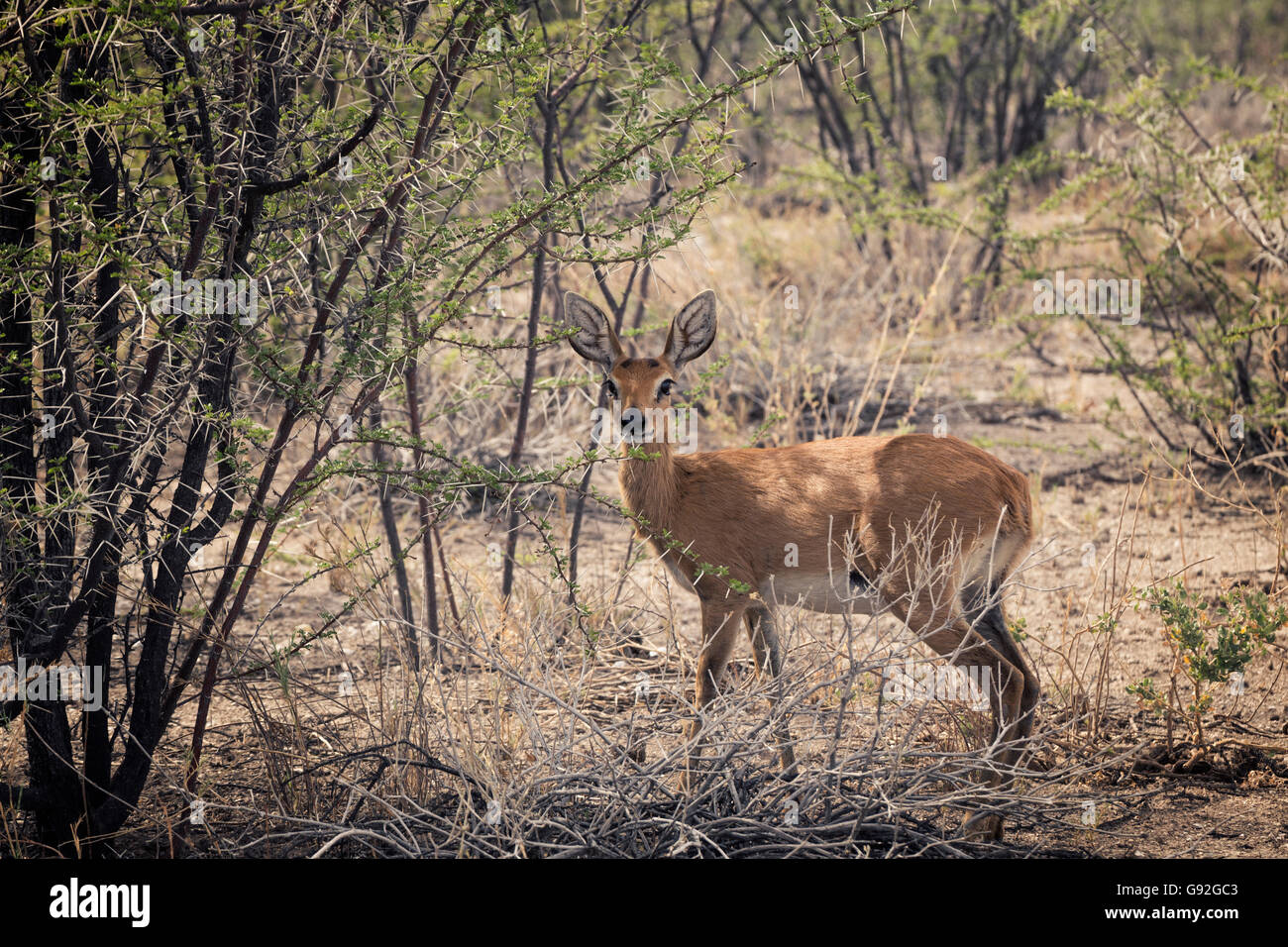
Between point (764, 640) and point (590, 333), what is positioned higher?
point (590, 333)

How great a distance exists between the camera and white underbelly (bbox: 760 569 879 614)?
505 centimetres

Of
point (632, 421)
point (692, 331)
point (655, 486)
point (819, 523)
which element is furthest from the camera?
point (692, 331)

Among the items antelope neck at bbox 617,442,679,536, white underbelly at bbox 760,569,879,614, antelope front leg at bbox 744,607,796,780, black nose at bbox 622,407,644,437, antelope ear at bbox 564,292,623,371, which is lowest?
antelope front leg at bbox 744,607,796,780

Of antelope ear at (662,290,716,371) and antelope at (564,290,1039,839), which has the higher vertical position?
A: antelope ear at (662,290,716,371)

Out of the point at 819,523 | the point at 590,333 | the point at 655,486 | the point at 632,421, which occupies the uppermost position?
the point at 590,333

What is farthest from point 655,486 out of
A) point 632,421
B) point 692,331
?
point 692,331

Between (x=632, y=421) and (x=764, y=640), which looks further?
(x=764, y=640)

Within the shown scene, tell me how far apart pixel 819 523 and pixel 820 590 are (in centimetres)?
29

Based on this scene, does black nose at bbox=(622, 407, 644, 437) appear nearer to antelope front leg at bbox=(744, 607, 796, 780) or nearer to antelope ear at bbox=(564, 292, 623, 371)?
antelope ear at bbox=(564, 292, 623, 371)

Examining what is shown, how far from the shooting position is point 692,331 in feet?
17.5

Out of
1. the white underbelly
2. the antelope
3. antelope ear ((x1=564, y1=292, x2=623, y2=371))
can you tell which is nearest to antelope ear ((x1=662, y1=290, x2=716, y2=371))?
the antelope

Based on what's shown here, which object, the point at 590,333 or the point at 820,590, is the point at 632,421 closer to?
the point at 590,333
